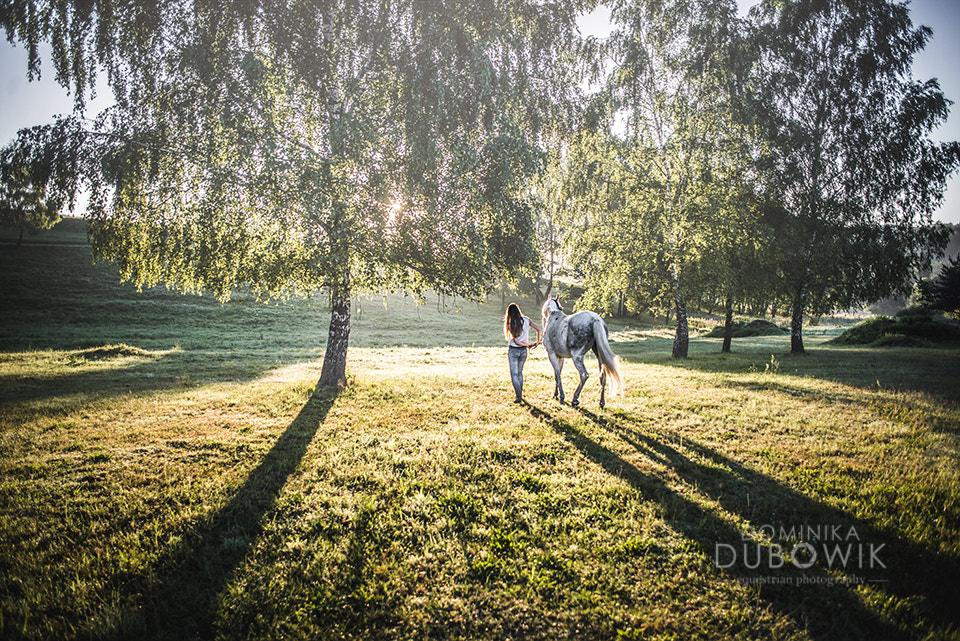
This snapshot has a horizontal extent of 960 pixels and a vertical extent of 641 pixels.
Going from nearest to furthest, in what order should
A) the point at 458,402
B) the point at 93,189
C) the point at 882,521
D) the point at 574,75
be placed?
the point at 882,521
the point at 93,189
the point at 458,402
the point at 574,75

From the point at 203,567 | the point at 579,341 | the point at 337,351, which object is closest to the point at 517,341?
the point at 579,341

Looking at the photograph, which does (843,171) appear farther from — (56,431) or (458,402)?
(56,431)

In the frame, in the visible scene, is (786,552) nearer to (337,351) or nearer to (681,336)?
(337,351)

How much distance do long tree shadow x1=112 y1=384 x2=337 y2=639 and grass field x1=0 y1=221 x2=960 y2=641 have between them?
2 centimetres

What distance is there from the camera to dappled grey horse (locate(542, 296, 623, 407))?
8445 mm

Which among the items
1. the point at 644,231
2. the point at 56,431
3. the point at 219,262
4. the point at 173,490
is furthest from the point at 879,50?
the point at 56,431

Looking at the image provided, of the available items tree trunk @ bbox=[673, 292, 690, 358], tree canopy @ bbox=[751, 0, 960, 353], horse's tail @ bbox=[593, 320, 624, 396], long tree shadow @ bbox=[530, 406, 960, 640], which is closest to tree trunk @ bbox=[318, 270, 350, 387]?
horse's tail @ bbox=[593, 320, 624, 396]

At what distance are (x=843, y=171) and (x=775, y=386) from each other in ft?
46.6

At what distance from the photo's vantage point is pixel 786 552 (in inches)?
152

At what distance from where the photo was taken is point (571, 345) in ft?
29.7

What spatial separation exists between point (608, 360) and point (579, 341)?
85 cm

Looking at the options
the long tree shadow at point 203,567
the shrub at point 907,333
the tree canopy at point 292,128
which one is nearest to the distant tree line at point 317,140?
the tree canopy at point 292,128

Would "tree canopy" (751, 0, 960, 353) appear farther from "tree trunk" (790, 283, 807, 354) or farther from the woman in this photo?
the woman

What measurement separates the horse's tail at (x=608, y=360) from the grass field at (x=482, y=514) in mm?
740
